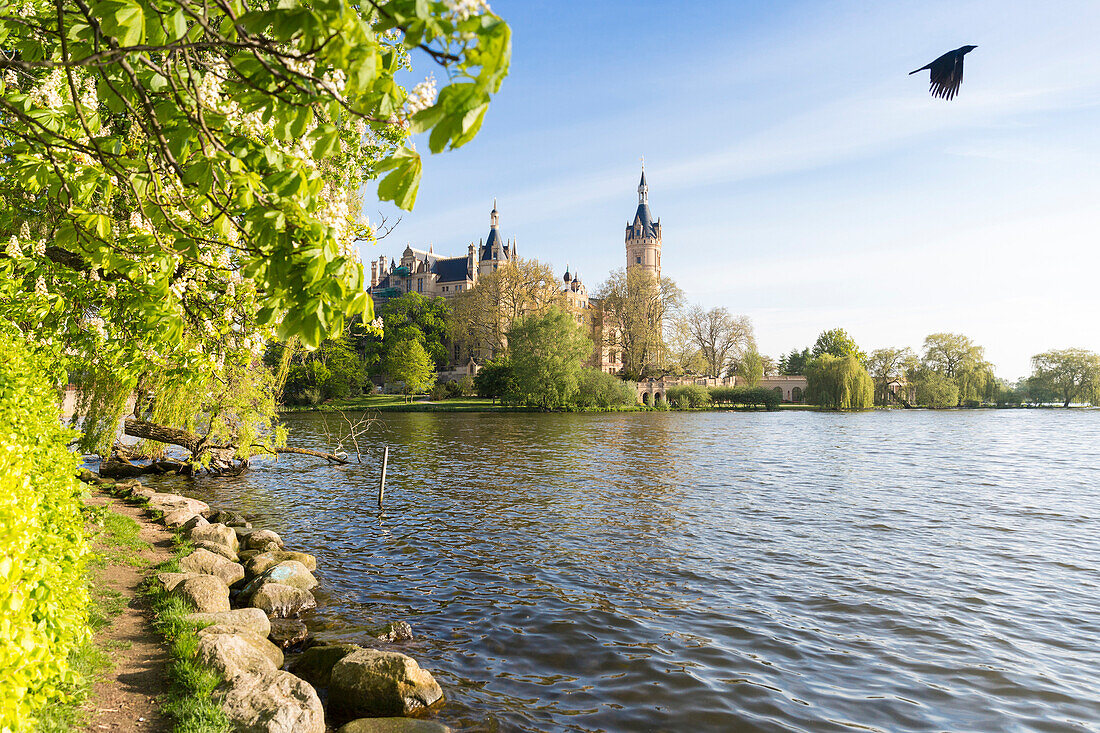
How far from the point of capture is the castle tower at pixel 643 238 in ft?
444

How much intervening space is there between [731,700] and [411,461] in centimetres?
2355

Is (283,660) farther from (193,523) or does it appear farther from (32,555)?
(193,523)

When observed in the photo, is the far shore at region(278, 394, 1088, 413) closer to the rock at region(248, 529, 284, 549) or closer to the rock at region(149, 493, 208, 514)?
the rock at region(149, 493, 208, 514)

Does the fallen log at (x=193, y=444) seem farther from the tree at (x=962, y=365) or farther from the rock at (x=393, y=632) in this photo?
the tree at (x=962, y=365)

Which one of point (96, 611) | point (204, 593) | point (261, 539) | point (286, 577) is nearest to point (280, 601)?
point (286, 577)

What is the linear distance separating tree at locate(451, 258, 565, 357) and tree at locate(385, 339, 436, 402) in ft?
25.2

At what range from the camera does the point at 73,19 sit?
11.8 feet

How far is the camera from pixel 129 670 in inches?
272

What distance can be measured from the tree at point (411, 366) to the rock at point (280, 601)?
224 ft

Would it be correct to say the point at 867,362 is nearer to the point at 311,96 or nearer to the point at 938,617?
the point at 938,617

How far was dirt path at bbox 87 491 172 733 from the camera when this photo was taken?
19.3 feet

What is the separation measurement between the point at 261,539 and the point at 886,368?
4199 inches

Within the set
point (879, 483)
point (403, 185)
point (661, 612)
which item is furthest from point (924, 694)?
point (879, 483)

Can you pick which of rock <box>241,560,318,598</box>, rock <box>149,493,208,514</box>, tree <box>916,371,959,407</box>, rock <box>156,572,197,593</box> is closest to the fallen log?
rock <box>149,493,208,514</box>
